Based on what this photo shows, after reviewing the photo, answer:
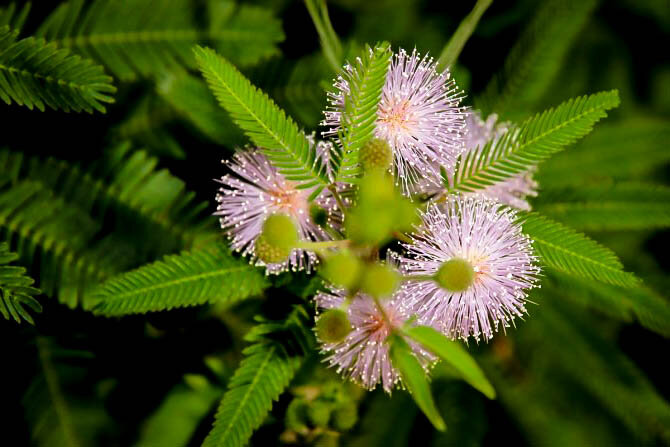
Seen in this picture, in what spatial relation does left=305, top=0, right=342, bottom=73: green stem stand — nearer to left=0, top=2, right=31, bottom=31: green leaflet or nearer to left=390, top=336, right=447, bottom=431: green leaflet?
left=390, top=336, right=447, bottom=431: green leaflet

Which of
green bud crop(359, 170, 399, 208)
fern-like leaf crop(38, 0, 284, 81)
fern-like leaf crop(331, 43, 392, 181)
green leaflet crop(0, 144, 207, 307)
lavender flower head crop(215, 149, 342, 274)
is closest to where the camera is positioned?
green bud crop(359, 170, 399, 208)

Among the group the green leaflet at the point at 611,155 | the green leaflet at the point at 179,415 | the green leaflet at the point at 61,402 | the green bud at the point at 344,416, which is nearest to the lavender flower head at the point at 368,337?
the green bud at the point at 344,416

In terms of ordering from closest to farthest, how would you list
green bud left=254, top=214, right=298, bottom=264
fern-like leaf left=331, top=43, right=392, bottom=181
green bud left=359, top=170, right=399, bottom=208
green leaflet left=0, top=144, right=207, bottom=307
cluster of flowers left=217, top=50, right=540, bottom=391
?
green bud left=359, top=170, right=399, bottom=208, green bud left=254, top=214, right=298, bottom=264, fern-like leaf left=331, top=43, right=392, bottom=181, cluster of flowers left=217, top=50, right=540, bottom=391, green leaflet left=0, top=144, right=207, bottom=307

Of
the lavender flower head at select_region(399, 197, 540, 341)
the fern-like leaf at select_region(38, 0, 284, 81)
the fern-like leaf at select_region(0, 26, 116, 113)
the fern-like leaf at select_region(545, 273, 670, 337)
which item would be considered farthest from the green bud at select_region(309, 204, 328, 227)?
the fern-like leaf at select_region(545, 273, 670, 337)

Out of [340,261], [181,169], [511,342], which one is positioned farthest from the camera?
[511,342]

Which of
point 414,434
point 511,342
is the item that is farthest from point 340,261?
point 511,342

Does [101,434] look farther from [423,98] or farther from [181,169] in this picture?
[423,98]
